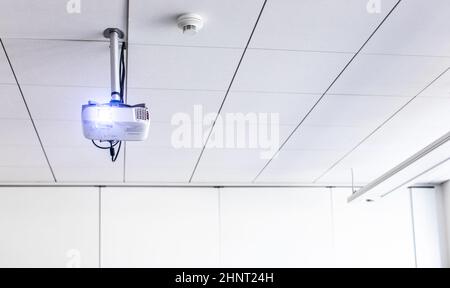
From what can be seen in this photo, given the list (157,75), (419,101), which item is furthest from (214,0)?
(419,101)

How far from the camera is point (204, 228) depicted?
214 inches

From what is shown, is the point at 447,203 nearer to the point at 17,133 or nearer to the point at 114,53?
the point at 17,133

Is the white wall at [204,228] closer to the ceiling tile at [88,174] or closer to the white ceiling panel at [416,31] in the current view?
the ceiling tile at [88,174]

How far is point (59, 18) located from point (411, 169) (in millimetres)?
2812

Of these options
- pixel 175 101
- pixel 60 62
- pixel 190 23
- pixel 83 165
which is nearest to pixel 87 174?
pixel 83 165

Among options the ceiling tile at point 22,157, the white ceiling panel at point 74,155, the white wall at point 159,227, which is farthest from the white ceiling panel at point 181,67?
the white wall at point 159,227

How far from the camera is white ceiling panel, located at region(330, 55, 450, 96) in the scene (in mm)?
2838

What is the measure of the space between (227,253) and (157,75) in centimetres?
285

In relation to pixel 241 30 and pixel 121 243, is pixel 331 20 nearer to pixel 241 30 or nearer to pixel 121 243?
pixel 241 30

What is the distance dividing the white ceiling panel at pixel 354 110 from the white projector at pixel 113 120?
1378mm

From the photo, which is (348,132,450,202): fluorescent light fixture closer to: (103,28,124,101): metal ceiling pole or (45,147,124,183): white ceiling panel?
(103,28,124,101): metal ceiling pole

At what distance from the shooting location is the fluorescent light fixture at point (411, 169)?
3553 mm

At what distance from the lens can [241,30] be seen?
2.45m
